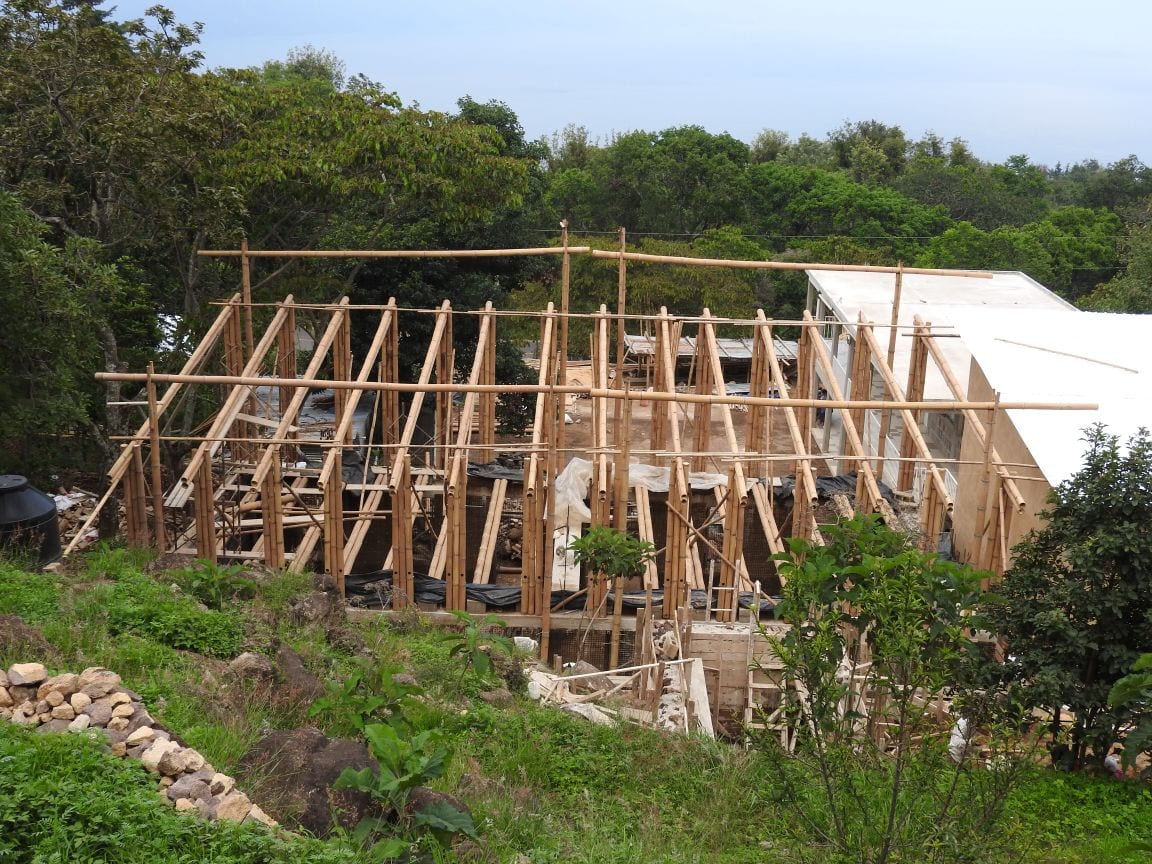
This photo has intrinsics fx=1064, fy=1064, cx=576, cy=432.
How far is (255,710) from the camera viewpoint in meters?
6.76

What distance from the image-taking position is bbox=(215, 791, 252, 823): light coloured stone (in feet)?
16.7

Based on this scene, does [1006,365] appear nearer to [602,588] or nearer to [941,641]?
[602,588]

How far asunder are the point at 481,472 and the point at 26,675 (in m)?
9.72

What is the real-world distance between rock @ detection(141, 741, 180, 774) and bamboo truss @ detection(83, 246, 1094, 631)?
5443 millimetres

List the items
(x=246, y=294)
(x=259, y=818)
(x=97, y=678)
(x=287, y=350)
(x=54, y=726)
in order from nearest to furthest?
(x=259, y=818), (x=54, y=726), (x=97, y=678), (x=246, y=294), (x=287, y=350)

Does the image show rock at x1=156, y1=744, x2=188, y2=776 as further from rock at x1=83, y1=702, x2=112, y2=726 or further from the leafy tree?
the leafy tree

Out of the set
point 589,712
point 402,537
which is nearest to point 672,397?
point 589,712

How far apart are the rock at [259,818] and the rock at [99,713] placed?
0.99 m

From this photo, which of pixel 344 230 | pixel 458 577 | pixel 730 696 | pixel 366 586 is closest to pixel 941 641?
pixel 730 696

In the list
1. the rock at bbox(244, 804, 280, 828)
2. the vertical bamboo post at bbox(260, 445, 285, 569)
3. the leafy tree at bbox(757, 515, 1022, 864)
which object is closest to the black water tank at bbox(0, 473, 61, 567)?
the vertical bamboo post at bbox(260, 445, 285, 569)

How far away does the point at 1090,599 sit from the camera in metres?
7.02

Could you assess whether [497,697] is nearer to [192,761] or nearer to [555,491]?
[192,761]

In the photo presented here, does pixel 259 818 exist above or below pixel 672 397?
below

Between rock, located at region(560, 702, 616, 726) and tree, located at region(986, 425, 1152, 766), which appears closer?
tree, located at region(986, 425, 1152, 766)
